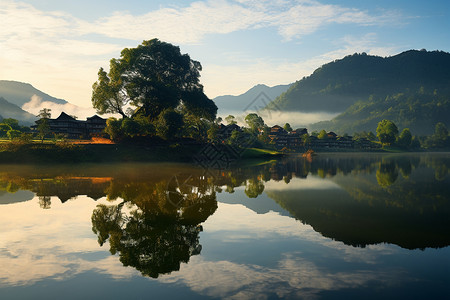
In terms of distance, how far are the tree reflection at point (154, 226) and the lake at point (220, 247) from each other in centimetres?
6

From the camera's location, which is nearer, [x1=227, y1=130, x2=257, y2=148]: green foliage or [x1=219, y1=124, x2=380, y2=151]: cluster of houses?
[x1=227, y1=130, x2=257, y2=148]: green foliage

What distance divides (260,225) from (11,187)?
19912 mm

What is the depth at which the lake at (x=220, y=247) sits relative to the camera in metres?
7.20

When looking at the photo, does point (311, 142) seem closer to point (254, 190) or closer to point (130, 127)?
point (130, 127)

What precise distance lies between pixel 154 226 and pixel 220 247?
11.1 feet

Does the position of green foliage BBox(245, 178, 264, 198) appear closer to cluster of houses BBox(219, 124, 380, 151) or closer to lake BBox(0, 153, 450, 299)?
lake BBox(0, 153, 450, 299)

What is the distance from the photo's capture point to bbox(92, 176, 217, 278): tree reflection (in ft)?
29.3

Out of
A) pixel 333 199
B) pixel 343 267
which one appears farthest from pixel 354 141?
pixel 343 267

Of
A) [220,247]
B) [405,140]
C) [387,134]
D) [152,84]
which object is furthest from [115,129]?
[405,140]

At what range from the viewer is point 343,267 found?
27.5ft

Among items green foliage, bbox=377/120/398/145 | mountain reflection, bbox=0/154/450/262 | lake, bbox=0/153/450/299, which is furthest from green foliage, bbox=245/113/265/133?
lake, bbox=0/153/450/299

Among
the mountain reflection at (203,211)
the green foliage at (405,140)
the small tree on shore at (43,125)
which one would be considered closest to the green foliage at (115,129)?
the small tree on shore at (43,125)

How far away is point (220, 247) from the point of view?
33.1ft

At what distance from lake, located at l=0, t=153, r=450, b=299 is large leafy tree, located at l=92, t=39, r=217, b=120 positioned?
42.1 m
